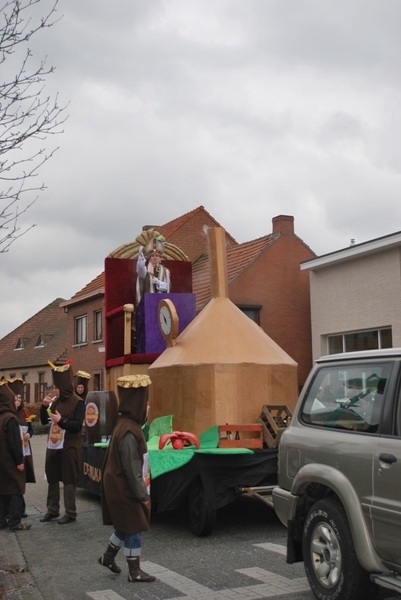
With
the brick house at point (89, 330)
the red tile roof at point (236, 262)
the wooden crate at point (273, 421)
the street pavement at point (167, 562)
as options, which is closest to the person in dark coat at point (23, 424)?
the street pavement at point (167, 562)

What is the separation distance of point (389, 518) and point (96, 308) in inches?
1093

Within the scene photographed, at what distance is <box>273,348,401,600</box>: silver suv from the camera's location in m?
4.90

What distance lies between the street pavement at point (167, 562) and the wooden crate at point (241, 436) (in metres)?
1.02

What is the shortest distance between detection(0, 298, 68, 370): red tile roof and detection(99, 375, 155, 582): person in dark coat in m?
34.0

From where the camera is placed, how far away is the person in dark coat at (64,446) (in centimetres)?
980

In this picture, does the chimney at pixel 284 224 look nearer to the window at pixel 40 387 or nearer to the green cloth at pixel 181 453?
the green cloth at pixel 181 453

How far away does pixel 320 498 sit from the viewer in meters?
5.81

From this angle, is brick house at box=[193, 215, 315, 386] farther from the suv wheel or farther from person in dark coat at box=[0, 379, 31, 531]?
the suv wheel

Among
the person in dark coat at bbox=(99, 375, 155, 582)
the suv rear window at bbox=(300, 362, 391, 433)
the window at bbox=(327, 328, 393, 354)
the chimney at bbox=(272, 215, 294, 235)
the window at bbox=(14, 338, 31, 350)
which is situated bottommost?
the person in dark coat at bbox=(99, 375, 155, 582)

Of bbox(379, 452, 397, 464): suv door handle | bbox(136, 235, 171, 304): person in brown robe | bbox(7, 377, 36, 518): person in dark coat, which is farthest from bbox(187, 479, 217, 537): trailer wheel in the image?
bbox(136, 235, 171, 304): person in brown robe

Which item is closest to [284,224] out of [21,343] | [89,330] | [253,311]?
[253,311]

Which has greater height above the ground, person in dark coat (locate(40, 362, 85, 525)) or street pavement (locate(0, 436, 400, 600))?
person in dark coat (locate(40, 362, 85, 525))

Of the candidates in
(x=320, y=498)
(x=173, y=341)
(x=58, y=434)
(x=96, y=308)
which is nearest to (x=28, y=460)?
(x=58, y=434)

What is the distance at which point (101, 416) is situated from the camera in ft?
38.8
